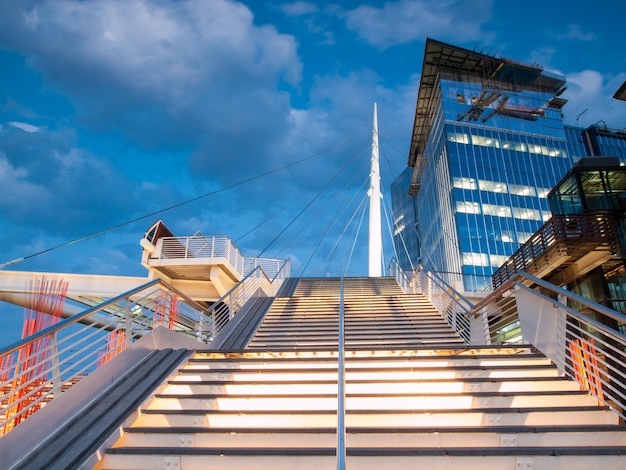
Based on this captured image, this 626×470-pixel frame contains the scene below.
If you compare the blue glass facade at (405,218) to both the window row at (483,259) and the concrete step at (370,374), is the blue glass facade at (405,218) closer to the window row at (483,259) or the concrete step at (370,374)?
the window row at (483,259)

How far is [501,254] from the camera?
34531 millimetres

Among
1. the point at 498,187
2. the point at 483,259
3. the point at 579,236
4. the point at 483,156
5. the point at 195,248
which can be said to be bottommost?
the point at 579,236

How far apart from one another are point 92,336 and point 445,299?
24.5 ft

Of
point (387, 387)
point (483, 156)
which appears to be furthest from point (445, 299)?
point (483, 156)

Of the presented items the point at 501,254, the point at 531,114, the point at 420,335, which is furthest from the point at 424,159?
the point at 420,335

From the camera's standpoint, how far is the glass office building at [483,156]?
3559 cm

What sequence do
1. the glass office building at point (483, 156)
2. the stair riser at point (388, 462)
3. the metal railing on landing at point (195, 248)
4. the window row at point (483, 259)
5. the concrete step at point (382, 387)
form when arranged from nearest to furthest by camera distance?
the stair riser at point (388, 462)
the concrete step at point (382, 387)
the metal railing on landing at point (195, 248)
the window row at point (483, 259)
the glass office building at point (483, 156)

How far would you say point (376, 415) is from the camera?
3465mm

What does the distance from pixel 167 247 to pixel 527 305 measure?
52.2 ft

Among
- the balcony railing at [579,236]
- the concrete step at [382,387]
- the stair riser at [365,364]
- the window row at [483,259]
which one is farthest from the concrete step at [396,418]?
the window row at [483,259]

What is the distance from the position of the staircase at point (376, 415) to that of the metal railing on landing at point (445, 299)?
252cm

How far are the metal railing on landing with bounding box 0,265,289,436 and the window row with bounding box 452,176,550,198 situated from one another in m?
23.4

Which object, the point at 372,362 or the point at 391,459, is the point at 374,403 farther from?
the point at 372,362

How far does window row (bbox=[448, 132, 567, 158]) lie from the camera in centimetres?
3897
